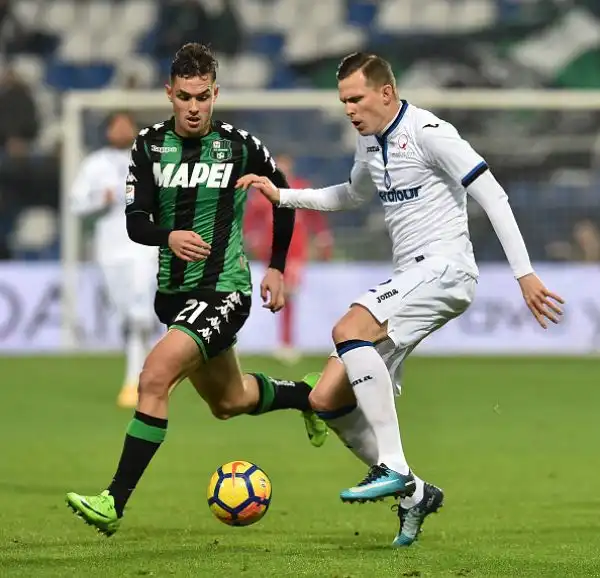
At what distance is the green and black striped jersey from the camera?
6.61 meters

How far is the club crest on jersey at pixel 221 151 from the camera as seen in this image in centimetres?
673

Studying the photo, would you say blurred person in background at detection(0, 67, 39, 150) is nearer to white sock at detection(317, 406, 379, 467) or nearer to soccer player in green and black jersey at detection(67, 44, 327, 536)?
soccer player in green and black jersey at detection(67, 44, 327, 536)

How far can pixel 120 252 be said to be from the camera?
41.0 feet

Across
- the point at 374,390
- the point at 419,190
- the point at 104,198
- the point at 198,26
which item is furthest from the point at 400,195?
the point at 198,26

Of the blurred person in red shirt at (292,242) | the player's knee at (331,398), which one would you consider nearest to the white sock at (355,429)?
the player's knee at (331,398)

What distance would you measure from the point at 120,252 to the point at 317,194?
5913mm

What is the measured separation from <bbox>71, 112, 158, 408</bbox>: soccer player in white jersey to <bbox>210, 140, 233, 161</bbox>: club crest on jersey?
17.7 ft

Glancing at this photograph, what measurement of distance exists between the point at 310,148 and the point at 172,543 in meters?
12.4

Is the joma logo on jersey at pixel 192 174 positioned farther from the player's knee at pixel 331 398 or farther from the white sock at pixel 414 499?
the white sock at pixel 414 499

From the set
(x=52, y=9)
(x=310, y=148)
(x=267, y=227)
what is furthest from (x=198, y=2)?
(x=267, y=227)

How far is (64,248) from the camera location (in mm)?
17547

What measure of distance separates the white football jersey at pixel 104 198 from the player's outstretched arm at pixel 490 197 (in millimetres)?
6302

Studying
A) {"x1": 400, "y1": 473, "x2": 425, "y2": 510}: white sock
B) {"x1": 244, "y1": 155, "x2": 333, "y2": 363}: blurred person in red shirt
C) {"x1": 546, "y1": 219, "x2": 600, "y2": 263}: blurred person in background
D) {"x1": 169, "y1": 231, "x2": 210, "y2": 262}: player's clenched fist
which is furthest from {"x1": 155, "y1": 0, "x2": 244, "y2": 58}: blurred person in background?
{"x1": 400, "y1": 473, "x2": 425, "y2": 510}: white sock

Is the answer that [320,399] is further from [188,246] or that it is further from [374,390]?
[188,246]
